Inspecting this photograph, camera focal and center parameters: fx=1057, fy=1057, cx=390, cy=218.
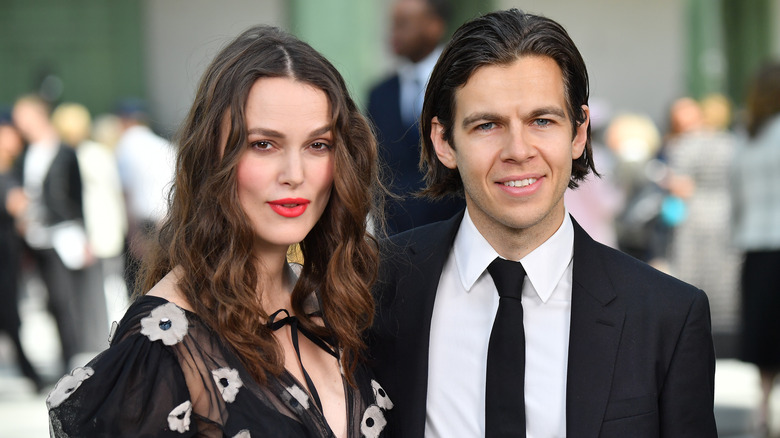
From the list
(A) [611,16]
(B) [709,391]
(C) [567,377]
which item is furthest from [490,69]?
(A) [611,16]

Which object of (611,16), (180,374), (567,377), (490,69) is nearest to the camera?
(180,374)

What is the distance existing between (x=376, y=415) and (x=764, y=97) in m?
4.67

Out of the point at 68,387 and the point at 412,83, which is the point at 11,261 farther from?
the point at 68,387

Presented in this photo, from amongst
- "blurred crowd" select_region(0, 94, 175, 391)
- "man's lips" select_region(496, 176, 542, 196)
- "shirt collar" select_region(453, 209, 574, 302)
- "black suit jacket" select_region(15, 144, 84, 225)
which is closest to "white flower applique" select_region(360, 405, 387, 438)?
"shirt collar" select_region(453, 209, 574, 302)

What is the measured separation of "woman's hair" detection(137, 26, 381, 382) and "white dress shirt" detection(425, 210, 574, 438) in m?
0.23

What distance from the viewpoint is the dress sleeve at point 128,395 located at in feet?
7.48

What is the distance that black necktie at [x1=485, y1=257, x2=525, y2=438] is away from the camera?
249cm

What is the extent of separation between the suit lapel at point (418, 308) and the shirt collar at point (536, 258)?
72 millimetres

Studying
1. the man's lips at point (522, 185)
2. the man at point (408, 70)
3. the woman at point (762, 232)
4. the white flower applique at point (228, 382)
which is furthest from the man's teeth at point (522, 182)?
the woman at point (762, 232)

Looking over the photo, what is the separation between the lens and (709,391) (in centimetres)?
253

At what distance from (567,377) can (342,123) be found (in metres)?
0.83

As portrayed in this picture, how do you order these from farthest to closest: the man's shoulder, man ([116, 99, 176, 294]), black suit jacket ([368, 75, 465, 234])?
man ([116, 99, 176, 294]) < black suit jacket ([368, 75, 465, 234]) < the man's shoulder

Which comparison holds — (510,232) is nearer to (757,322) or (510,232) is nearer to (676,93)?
(757,322)

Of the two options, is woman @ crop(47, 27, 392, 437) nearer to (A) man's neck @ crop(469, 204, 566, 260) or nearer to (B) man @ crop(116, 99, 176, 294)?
(A) man's neck @ crop(469, 204, 566, 260)
